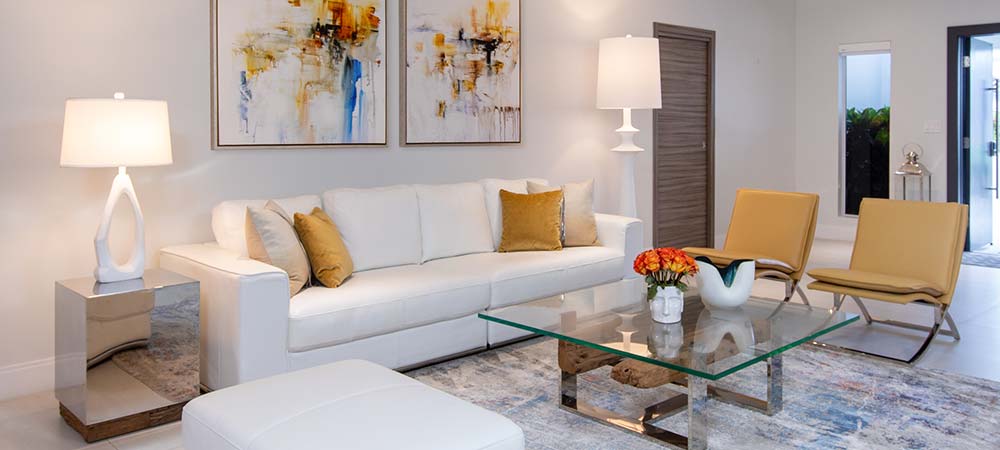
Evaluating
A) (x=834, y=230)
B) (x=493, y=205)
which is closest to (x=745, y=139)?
(x=834, y=230)

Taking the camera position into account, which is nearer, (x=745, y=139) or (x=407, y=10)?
(x=407, y=10)

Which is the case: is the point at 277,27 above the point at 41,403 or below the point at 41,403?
above

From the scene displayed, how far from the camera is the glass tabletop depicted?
282cm

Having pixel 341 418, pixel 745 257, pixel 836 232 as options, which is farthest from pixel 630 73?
pixel 341 418

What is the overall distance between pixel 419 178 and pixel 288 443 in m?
3.23

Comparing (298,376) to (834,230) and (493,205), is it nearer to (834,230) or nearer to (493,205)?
(493,205)

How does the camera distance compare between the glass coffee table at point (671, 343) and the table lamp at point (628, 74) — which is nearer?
the glass coffee table at point (671, 343)

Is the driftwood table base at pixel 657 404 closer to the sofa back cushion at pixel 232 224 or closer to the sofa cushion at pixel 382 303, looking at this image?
the sofa cushion at pixel 382 303

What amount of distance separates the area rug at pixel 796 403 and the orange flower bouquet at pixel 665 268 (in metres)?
0.54

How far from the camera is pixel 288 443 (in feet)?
6.78

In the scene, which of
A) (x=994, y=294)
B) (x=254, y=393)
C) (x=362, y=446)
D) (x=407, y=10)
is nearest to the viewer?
(x=362, y=446)

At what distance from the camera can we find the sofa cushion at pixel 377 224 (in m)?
4.28

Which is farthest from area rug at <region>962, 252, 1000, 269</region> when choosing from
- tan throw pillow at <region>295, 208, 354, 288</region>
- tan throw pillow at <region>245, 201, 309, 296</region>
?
tan throw pillow at <region>245, 201, 309, 296</region>

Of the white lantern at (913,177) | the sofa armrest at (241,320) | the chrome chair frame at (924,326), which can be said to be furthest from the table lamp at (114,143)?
the white lantern at (913,177)
